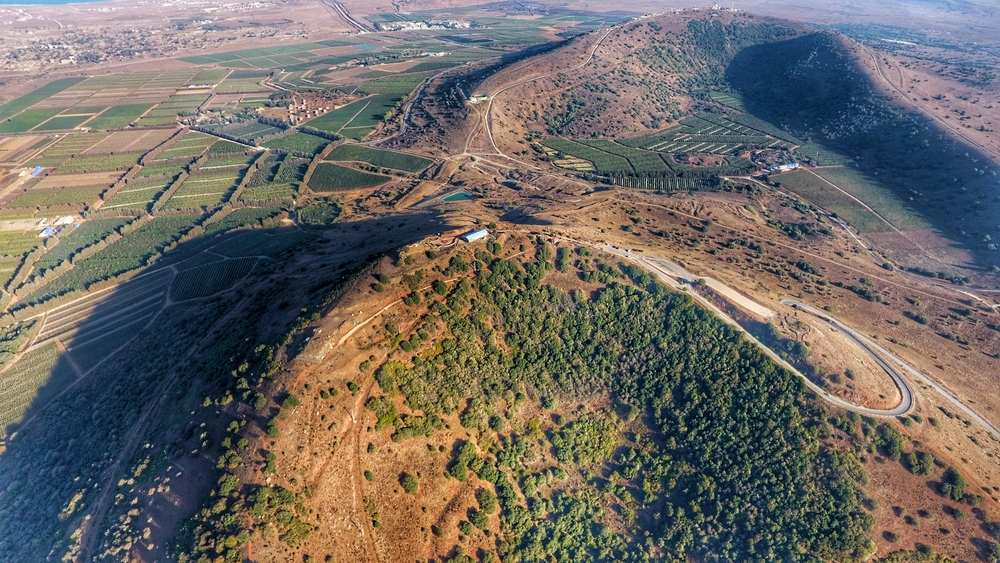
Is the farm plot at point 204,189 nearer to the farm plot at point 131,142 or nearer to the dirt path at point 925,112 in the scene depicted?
the farm plot at point 131,142

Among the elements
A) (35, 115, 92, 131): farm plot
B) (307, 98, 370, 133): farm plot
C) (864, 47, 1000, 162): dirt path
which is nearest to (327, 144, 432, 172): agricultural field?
(307, 98, 370, 133): farm plot

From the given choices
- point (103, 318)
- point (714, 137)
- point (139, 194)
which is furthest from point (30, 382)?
point (714, 137)

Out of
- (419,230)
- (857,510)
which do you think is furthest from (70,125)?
(857,510)

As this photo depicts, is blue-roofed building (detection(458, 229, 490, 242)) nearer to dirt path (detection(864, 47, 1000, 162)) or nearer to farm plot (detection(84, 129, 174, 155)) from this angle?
farm plot (detection(84, 129, 174, 155))

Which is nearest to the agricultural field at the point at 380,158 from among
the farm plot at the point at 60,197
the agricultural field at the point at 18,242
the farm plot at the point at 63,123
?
the farm plot at the point at 60,197

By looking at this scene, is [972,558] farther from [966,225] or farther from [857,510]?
[966,225]

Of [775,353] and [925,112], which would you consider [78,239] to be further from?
[925,112]
